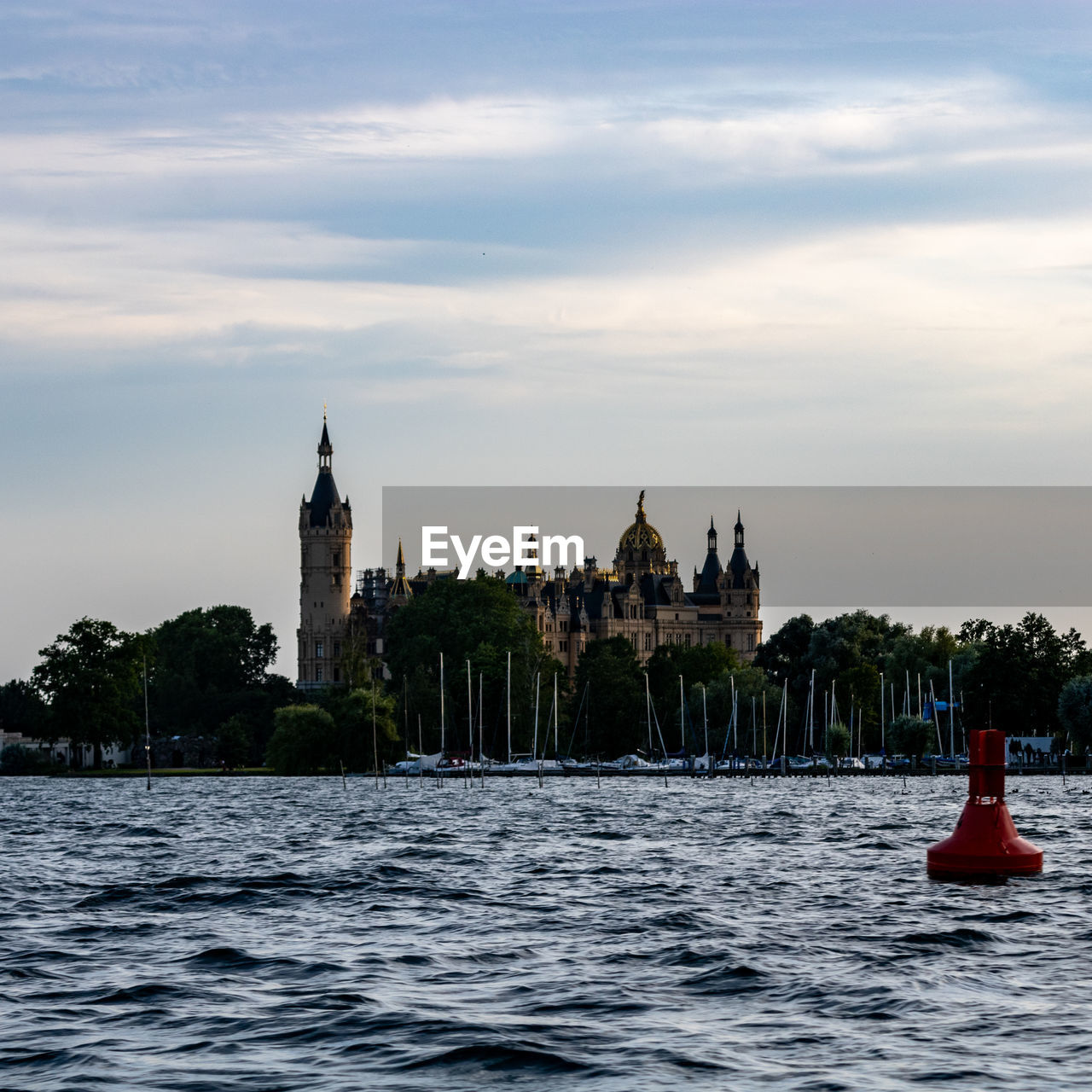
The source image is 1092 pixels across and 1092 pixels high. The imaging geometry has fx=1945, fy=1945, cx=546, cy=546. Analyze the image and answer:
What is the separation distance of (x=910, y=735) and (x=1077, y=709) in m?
12.2

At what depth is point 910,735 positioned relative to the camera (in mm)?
125750

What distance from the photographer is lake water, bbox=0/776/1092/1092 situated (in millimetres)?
16641

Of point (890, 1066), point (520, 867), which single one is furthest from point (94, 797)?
point (890, 1066)

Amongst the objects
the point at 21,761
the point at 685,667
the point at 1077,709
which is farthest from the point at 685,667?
the point at 1077,709

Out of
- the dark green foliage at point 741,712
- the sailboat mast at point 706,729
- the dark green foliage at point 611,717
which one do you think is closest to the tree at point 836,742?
the sailboat mast at point 706,729

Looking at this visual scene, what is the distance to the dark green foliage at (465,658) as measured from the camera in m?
135

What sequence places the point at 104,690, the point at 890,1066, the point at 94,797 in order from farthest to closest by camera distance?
the point at 104,690, the point at 94,797, the point at 890,1066

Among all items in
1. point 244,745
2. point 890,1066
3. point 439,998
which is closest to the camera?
point 890,1066

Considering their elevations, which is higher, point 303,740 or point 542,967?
point 303,740

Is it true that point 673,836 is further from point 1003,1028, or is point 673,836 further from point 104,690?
point 104,690

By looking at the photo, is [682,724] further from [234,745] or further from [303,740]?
[234,745]

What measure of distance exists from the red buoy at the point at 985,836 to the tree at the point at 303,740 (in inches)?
3493

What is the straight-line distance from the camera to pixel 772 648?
181 m

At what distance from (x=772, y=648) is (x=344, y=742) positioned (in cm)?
7079
